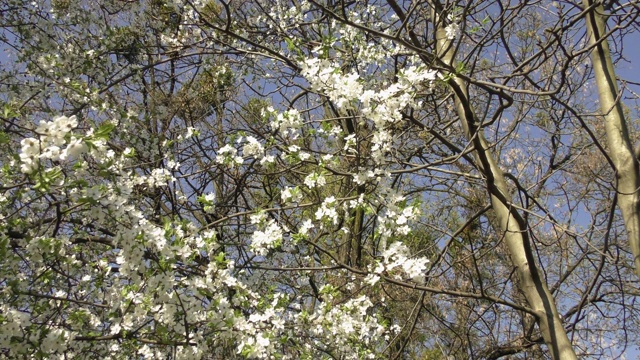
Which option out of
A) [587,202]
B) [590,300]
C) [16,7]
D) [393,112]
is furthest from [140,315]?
[587,202]

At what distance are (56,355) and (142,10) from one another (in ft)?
10.2

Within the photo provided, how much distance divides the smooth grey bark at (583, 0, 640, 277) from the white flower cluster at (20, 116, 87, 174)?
2.71m

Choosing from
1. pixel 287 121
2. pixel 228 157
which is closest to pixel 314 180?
pixel 287 121

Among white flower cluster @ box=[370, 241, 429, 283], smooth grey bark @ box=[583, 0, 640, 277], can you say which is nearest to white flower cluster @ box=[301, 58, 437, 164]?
white flower cluster @ box=[370, 241, 429, 283]

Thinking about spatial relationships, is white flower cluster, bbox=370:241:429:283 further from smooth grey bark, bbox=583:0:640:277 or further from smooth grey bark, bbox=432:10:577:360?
smooth grey bark, bbox=583:0:640:277

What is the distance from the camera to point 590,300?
14.2 ft

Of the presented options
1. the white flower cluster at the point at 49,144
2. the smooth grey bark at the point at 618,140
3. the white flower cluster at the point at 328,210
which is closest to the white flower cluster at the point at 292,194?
the white flower cluster at the point at 328,210

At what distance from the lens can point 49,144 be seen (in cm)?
199

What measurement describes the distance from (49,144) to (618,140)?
325 centimetres

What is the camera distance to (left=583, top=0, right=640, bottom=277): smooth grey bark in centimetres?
336

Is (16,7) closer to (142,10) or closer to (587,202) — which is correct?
(142,10)

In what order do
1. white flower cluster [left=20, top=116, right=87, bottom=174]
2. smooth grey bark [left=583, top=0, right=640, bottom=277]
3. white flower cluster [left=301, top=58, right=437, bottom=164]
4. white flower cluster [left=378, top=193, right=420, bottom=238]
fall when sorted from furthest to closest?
smooth grey bark [left=583, top=0, right=640, bottom=277]
white flower cluster [left=378, top=193, right=420, bottom=238]
white flower cluster [left=301, top=58, right=437, bottom=164]
white flower cluster [left=20, top=116, right=87, bottom=174]

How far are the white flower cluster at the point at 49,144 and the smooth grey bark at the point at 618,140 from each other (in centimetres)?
271

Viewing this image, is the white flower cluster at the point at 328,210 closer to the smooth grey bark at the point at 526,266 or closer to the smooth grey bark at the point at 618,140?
the smooth grey bark at the point at 526,266
